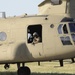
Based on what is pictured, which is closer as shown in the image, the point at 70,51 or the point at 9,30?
the point at 70,51

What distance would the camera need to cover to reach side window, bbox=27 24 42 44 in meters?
14.0

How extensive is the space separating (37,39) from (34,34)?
0.36 meters

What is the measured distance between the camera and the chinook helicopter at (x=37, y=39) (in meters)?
13.6

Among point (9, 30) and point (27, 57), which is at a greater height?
point (9, 30)

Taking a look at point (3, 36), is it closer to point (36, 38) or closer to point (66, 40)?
point (36, 38)

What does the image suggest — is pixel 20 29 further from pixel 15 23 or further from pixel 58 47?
pixel 58 47

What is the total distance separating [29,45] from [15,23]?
1.24 m

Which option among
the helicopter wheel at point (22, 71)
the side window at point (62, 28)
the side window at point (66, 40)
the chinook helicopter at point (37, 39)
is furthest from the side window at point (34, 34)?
the helicopter wheel at point (22, 71)

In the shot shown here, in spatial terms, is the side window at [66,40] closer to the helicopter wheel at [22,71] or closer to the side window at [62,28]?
the side window at [62,28]

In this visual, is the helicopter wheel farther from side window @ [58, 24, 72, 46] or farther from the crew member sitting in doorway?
side window @ [58, 24, 72, 46]

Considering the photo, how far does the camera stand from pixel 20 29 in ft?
46.5

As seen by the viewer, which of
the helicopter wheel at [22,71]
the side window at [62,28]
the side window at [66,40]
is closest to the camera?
the side window at [66,40]

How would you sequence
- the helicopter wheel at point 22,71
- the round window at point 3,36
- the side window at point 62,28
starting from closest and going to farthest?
the side window at point 62,28 < the round window at point 3,36 < the helicopter wheel at point 22,71

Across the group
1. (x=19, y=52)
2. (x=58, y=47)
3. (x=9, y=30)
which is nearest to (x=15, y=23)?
(x=9, y=30)
